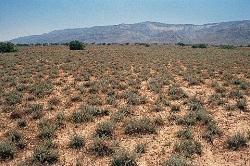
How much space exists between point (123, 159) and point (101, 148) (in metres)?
1.24

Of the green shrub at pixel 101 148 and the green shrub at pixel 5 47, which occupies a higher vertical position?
the green shrub at pixel 5 47

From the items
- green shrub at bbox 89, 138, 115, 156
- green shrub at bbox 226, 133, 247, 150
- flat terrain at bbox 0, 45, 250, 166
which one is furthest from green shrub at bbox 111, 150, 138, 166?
green shrub at bbox 226, 133, 247, 150

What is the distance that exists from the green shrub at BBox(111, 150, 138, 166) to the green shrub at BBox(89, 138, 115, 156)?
0.67 metres

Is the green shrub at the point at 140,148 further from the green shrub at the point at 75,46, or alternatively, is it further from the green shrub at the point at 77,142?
the green shrub at the point at 75,46

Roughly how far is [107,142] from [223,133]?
3.84 metres

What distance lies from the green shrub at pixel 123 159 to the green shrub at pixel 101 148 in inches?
26.3

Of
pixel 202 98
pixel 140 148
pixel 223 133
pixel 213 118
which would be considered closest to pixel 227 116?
pixel 213 118

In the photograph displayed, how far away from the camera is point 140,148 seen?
9805 millimetres

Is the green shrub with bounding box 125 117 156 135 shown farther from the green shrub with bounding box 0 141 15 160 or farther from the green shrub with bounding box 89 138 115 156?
the green shrub with bounding box 0 141 15 160

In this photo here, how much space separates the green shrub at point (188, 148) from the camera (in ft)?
31.0

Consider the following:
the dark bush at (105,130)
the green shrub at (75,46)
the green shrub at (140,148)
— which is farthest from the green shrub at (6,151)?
the green shrub at (75,46)

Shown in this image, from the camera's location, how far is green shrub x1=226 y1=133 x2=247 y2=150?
392 inches

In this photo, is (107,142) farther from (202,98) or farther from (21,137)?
(202,98)

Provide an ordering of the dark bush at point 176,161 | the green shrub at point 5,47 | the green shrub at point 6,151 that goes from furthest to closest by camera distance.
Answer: the green shrub at point 5,47 < the green shrub at point 6,151 < the dark bush at point 176,161
